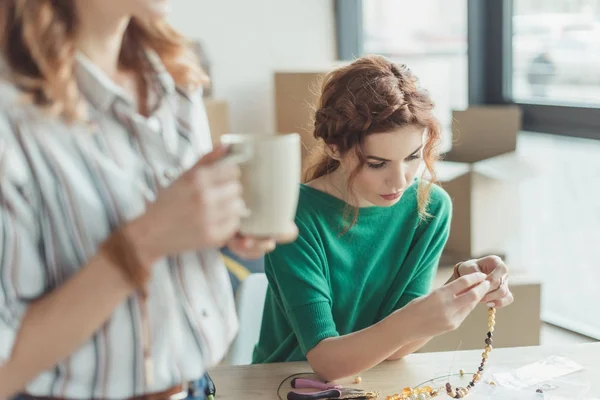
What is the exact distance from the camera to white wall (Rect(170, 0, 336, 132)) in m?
2.84

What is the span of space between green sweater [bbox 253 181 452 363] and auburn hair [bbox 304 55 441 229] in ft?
0.20

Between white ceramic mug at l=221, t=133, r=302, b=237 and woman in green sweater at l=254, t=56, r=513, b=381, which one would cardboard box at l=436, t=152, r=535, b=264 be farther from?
white ceramic mug at l=221, t=133, r=302, b=237

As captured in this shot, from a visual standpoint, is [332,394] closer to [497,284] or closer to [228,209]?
[497,284]

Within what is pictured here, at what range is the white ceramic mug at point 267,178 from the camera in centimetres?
65

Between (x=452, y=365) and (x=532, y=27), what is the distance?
164cm

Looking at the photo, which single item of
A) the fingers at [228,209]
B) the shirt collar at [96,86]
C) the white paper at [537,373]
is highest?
the shirt collar at [96,86]

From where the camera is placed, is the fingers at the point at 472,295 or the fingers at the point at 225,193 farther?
the fingers at the point at 472,295

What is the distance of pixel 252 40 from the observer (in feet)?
9.53

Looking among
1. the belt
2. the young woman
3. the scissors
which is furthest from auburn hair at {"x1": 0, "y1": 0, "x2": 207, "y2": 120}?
the scissors

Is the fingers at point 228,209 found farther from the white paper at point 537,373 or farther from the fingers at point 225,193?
the white paper at point 537,373

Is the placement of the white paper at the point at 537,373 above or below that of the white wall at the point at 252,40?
below

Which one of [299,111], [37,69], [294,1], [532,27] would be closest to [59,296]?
[37,69]

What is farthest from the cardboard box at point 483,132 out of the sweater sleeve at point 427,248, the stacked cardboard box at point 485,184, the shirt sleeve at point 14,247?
the shirt sleeve at point 14,247

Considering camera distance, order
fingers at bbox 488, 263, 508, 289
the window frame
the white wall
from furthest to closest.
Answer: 1. the white wall
2. the window frame
3. fingers at bbox 488, 263, 508, 289
